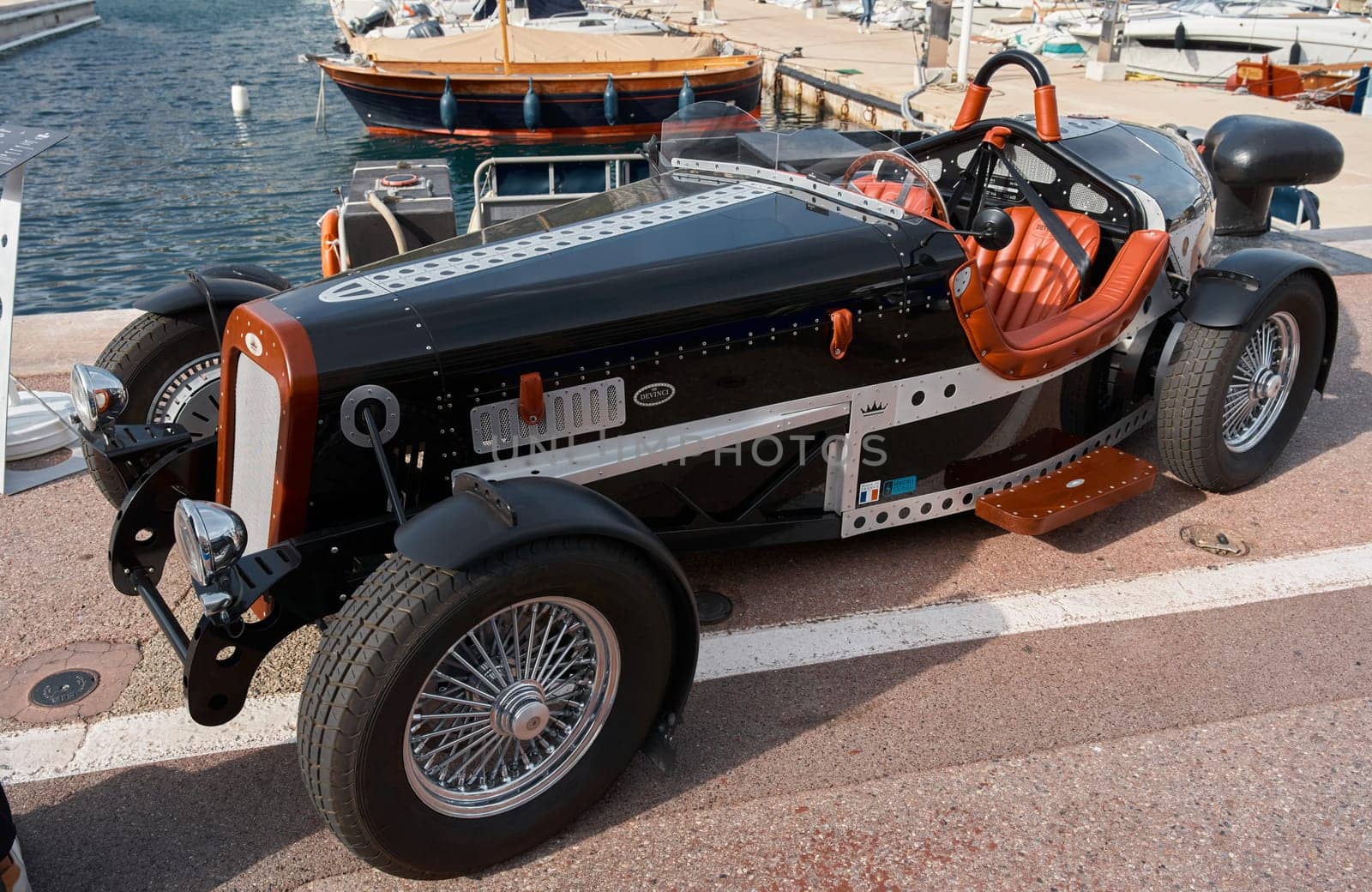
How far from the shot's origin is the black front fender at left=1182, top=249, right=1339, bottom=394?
4.23 meters

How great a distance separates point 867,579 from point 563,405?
4.71 feet

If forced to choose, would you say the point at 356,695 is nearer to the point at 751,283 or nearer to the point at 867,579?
the point at 751,283

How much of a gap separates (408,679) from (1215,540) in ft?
10.6

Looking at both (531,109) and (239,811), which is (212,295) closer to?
(239,811)

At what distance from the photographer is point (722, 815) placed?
9.26ft

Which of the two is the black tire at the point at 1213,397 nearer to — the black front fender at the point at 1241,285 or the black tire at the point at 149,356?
the black front fender at the point at 1241,285

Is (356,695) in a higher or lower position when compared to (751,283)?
lower

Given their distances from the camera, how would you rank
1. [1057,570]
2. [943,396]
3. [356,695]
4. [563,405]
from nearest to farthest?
[356,695], [563,405], [943,396], [1057,570]

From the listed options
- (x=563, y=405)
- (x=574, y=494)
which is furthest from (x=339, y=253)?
(x=574, y=494)

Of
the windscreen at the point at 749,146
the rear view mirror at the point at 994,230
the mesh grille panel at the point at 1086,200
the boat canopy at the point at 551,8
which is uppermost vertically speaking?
the boat canopy at the point at 551,8

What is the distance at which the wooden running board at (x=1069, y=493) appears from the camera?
384 cm

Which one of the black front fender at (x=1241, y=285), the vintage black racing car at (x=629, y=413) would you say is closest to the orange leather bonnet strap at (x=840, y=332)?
the vintage black racing car at (x=629, y=413)

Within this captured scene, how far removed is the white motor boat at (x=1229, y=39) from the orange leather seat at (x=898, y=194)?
66.4 feet

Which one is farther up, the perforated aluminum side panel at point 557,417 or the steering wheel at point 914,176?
the steering wheel at point 914,176
